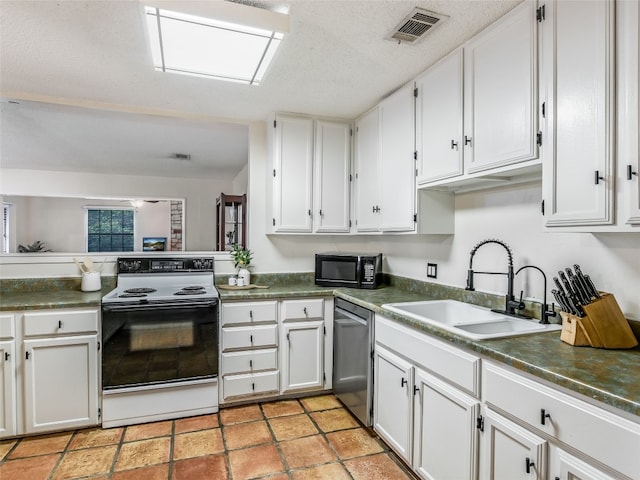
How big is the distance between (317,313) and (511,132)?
1832mm

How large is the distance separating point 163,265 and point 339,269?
4.73 ft

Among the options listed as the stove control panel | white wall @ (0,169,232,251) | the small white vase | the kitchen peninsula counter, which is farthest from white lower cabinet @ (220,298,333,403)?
white wall @ (0,169,232,251)

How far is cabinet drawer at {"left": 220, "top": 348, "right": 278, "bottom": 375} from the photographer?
2705 millimetres

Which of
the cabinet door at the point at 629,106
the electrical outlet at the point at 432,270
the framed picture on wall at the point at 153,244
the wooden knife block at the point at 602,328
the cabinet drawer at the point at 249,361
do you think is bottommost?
the cabinet drawer at the point at 249,361

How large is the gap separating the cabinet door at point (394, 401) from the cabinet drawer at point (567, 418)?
1.88 ft

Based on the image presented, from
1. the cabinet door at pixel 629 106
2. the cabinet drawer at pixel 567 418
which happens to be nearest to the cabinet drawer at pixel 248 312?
the cabinet drawer at pixel 567 418

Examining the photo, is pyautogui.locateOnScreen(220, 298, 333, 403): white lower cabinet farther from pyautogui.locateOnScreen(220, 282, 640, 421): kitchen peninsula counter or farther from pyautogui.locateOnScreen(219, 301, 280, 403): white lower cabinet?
pyautogui.locateOnScreen(220, 282, 640, 421): kitchen peninsula counter

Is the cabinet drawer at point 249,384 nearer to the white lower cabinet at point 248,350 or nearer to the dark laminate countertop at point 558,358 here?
the white lower cabinet at point 248,350

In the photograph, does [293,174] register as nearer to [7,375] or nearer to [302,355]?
[302,355]

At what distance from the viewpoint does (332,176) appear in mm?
3168

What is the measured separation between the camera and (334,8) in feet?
5.47

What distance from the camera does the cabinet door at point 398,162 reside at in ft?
7.93

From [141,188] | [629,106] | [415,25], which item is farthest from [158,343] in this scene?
[141,188]

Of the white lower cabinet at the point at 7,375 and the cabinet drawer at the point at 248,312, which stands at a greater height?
the cabinet drawer at the point at 248,312
